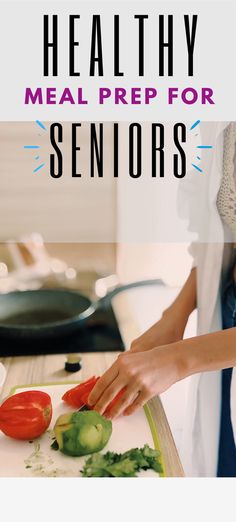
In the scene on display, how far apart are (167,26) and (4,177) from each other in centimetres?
147

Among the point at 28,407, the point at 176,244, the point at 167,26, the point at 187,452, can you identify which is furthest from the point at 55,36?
the point at 176,244

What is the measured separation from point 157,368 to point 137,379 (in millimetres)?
34

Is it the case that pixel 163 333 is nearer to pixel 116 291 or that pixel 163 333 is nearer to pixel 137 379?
pixel 137 379

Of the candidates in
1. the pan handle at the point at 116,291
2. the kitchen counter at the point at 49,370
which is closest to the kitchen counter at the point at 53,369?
the kitchen counter at the point at 49,370

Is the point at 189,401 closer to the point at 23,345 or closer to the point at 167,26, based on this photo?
the point at 23,345

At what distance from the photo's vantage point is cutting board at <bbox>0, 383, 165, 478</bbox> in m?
0.65

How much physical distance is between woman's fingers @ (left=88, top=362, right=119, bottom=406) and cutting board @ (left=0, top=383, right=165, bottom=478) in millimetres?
41

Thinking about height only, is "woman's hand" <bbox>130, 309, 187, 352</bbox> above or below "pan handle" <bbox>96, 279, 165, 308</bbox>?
above

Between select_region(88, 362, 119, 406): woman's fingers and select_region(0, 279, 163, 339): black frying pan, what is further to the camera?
select_region(0, 279, 163, 339): black frying pan

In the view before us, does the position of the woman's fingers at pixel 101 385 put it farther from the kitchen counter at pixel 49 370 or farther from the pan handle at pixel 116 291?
the pan handle at pixel 116 291

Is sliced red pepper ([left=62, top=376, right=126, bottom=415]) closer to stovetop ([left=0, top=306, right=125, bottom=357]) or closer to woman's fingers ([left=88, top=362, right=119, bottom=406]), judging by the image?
woman's fingers ([left=88, top=362, right=119, bottom=406])

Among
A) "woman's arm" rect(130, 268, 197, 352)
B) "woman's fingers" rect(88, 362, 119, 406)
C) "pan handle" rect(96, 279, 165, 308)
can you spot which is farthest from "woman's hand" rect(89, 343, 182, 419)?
"pan handle" rect(96, 279, 165, 308)

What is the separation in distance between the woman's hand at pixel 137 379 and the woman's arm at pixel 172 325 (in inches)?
5.3

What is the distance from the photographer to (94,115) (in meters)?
1.84
